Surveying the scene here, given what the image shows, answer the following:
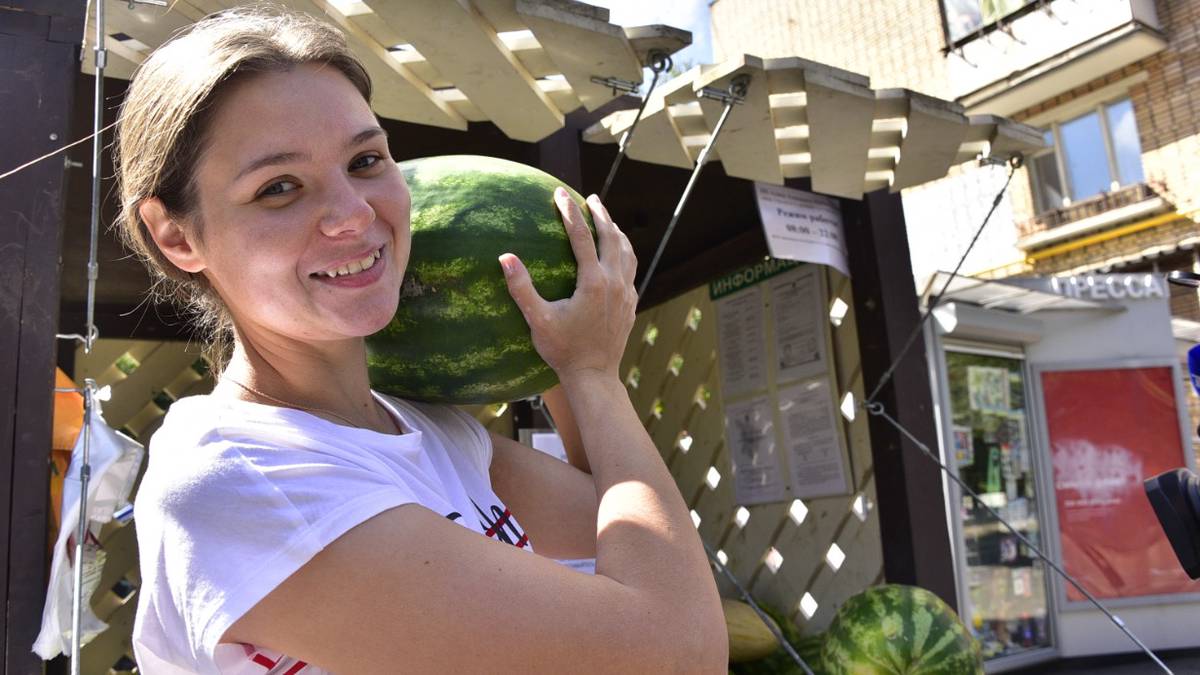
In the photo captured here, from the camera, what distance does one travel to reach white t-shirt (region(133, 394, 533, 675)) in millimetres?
767

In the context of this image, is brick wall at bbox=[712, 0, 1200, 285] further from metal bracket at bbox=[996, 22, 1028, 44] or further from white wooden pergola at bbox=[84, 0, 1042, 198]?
white wooden pergola at bbox=[84, 0, 1042, 198]

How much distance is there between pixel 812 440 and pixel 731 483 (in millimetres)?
559

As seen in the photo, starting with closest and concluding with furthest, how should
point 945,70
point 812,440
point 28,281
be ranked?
point 28,281, point 812,440, point 945,70

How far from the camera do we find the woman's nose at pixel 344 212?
91 centimetres

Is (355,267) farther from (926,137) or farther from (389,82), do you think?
(926,137)

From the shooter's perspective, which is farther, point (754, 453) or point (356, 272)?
point (754, 453)

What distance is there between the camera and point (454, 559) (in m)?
0.80

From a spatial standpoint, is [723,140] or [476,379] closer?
[476,379]

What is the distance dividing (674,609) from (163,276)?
73cm

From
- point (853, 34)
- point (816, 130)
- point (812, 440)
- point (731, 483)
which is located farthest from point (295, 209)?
point (853, 34)

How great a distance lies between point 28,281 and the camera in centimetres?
188

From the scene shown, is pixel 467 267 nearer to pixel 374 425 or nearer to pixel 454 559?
pixel 374 425

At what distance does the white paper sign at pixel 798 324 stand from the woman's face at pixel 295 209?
2937 millimetres

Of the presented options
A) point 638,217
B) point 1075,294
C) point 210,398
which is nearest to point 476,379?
point 210,398
